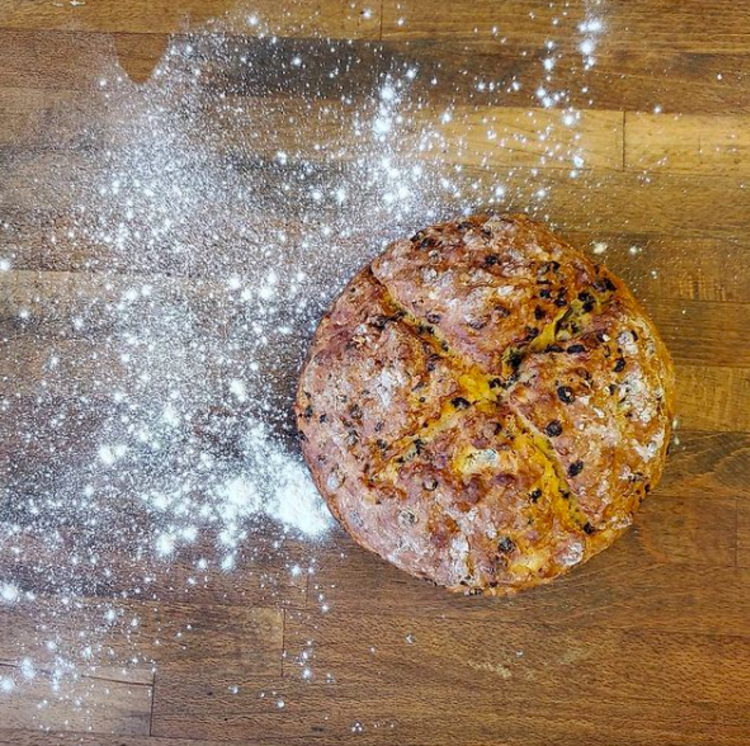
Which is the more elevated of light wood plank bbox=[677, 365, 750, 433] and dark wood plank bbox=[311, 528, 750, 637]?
light wood plank bbox=[677, 365, 750, 433]

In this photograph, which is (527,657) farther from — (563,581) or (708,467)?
(708,467)

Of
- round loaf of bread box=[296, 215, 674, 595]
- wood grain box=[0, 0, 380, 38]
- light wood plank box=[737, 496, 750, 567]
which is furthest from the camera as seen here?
wood grain box=[0, 0, 380, 38]

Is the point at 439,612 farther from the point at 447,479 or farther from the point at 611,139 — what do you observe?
the point at 611,139

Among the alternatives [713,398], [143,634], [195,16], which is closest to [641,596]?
[713,398]

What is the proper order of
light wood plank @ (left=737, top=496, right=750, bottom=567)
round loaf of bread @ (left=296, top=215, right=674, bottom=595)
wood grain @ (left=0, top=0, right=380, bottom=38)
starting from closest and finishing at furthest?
round loaf of bread @ (left=296, top=215, right=674, bottom=595)
light wood plank @ (left=737, top=496, right=750, bottom=567)
wood grain @ (left=0, top=0, right=380, bottom=38)

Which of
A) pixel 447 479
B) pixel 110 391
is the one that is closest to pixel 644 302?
pixel 447 479

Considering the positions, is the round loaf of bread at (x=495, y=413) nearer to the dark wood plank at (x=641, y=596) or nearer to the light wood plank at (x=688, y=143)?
the dark wood plank at (x=641, y=596)

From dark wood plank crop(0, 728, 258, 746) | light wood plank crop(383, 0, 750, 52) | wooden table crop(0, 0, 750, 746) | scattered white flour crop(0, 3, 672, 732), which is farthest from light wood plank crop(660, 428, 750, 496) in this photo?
dark wood plank crop(0, 728, 258, 746)

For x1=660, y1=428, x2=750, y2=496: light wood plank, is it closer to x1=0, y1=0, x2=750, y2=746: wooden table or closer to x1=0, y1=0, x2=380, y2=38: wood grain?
x1=0, y1=0, x2=750, y2=746: wooden table
